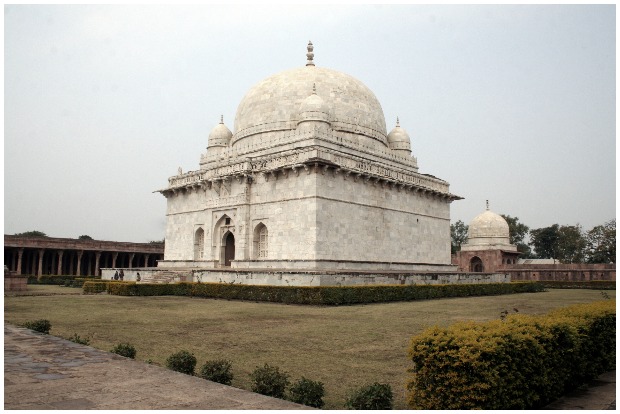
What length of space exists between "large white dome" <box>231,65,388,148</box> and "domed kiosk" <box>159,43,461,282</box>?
0.24 feet

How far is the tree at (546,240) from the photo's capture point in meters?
73.9

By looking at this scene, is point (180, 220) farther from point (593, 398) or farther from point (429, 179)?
point (593, 398)

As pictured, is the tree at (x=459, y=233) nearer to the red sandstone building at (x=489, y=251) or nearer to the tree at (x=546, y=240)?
the tree at (x=546, y=240)

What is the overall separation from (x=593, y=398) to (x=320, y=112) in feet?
76.2

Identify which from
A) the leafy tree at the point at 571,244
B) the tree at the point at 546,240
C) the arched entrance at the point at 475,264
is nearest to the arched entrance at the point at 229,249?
the arched entrance at the point at 475,264

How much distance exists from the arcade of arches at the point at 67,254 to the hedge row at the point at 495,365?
3584cm

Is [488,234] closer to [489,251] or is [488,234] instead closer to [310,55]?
[489,251]

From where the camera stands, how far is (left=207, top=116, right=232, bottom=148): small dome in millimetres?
33562

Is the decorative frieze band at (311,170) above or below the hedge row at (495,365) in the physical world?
above

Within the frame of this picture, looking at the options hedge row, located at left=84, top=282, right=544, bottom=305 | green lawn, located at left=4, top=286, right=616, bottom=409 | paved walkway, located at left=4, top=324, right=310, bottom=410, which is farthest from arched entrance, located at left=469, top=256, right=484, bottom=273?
paved walkway, located at left=4, top=324, right=310, bottom=410

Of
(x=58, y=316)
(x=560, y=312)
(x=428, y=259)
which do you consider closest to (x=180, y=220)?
(x=428, y=259)

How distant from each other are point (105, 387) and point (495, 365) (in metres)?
4.28

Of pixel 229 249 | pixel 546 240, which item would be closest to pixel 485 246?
pixel 229 249

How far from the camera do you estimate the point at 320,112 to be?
28.0 m
